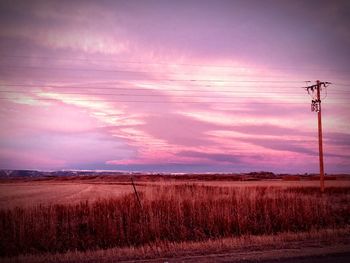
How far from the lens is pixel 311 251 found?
1054 cm

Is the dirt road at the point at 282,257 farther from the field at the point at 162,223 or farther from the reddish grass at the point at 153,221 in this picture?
the reddish grass at the point at 153,221

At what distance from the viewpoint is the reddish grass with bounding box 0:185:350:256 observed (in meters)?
14.2

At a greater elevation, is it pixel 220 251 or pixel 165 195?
pixel 165 195

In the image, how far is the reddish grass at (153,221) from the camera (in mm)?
14188

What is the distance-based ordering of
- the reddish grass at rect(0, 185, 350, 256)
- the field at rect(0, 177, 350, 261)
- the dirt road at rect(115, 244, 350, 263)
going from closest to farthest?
the dirt road at rect(115, 244, 350, 263) < the field at rect(0, 177, 350, 261) < the reddish grass at rect(0, 185, 350, 256)

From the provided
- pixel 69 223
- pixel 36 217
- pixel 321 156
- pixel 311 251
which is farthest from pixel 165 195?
pixel 321 156

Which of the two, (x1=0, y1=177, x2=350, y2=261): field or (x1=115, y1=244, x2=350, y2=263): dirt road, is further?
(x1=0, y1=177, x2=350, y2=261): field

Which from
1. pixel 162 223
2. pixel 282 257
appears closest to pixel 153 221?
pixel 162 223

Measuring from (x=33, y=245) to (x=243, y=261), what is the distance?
28.0ft

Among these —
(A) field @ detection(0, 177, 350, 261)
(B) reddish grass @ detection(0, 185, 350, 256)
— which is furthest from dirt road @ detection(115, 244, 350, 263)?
(B) reddish grass @ detection(0, 185, 350, 256)

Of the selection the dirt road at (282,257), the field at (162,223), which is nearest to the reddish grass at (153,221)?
the field at (162,223)

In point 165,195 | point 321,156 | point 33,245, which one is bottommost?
point 33,245

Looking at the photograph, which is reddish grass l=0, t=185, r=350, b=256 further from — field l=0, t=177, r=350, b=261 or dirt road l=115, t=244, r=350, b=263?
dirt road l=115, t=244, r=350, b=263

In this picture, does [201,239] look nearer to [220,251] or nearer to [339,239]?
[220,251]
